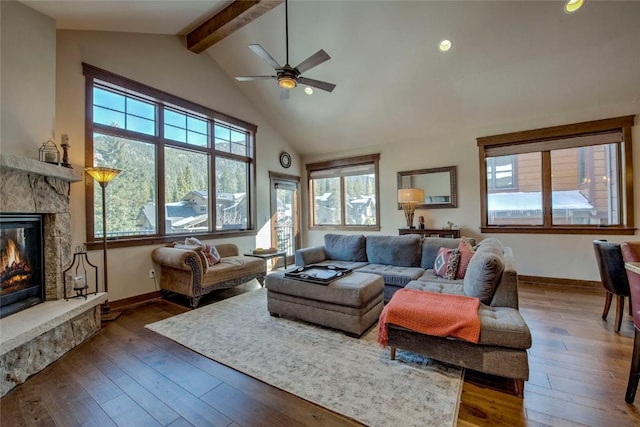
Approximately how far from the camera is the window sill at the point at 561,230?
161 inches

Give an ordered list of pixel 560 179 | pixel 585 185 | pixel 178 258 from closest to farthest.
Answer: pixel 178 258 < pixel 585 185 < pixel 560 179

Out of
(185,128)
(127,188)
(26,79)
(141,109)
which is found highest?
(141,109)

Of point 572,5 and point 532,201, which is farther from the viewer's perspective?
point 532,201

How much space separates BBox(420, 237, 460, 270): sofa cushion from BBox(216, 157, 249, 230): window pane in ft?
11.6

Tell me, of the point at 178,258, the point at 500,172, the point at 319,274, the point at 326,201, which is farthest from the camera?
the point at 326,201

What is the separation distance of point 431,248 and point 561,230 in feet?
7.67

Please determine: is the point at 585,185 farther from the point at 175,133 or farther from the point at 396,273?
the point at 175,133

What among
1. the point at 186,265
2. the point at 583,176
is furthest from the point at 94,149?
the point at 583,176

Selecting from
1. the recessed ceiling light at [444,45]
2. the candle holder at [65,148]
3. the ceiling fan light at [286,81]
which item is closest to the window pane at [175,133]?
the candle holder at [65,148]

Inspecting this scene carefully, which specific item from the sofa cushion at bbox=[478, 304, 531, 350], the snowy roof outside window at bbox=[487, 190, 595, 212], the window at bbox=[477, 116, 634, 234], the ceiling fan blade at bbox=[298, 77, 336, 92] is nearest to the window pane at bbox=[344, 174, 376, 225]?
the window at bbox=[477, 116, 634, 234]

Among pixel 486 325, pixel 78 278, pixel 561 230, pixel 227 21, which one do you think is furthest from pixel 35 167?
pixel 561 230

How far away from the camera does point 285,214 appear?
682 centimetres

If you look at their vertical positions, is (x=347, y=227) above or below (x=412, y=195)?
below

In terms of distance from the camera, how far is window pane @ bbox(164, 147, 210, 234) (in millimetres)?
4453
